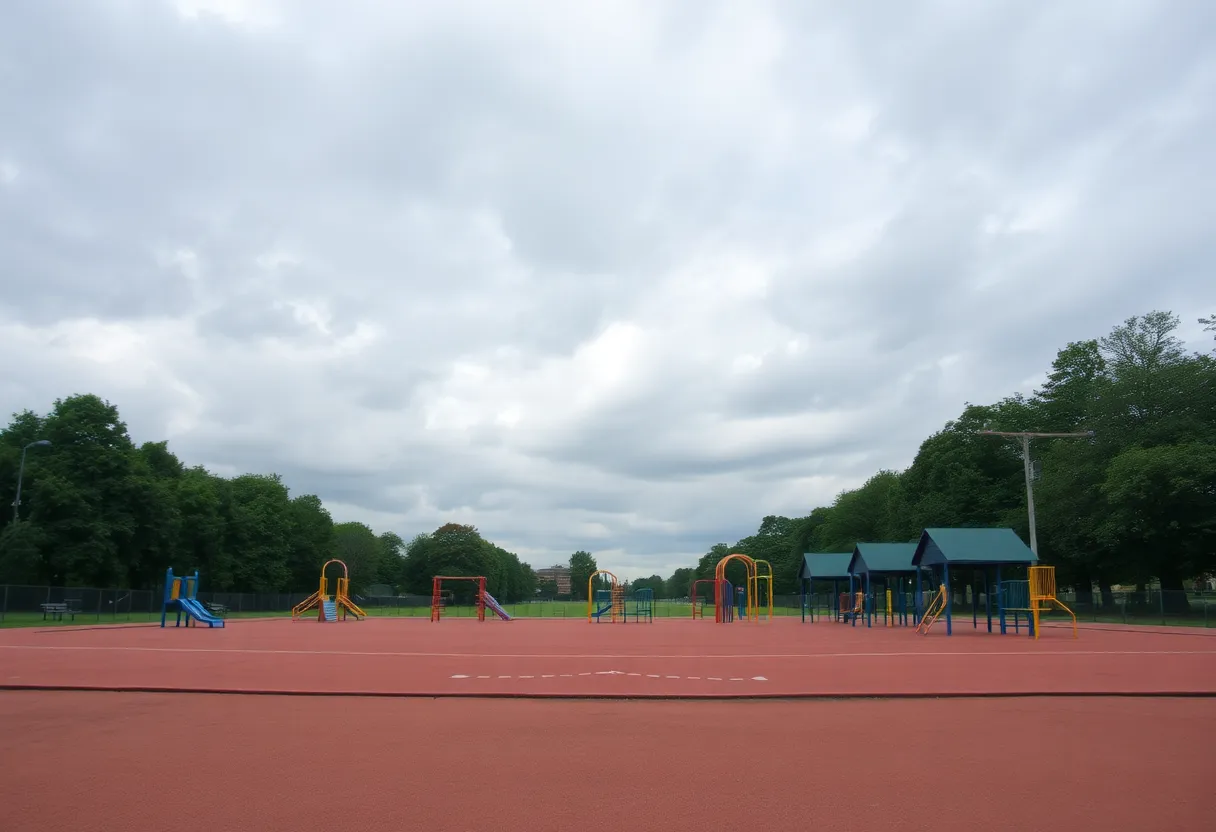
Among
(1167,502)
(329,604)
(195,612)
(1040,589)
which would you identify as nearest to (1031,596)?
(1040,589)

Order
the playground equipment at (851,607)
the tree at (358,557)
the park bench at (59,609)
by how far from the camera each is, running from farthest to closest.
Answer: the tree at (358,557) < the playground equipment at (851,607) < the park bench at (59,609)

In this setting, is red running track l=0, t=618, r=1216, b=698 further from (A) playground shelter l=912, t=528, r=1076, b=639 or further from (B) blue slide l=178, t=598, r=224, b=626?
(B) blue slide l=178, t=598, r=224, b=626

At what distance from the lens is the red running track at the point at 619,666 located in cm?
1389

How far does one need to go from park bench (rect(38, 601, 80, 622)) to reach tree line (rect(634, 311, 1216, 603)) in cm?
5004

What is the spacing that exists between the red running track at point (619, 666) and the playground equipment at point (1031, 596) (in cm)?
127

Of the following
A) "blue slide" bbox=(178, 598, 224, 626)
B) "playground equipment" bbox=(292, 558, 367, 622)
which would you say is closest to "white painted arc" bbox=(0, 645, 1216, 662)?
"blue slide" bbox=(178, 598, 224, 626)

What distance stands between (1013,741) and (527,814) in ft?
19.4

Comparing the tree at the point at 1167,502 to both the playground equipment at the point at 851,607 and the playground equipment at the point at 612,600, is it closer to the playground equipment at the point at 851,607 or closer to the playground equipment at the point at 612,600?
the playground equipment at the point at 851,607

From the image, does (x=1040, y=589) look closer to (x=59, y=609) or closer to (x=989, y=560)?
(x=989, y=560)

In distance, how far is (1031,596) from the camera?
28.9 meters

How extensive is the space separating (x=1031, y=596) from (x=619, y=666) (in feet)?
58.7

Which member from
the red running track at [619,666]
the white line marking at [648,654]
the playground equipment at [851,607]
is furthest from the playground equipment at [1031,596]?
the playground equipment at [851,607]

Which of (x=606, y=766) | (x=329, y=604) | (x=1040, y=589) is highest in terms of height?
(x=1040, y=589)

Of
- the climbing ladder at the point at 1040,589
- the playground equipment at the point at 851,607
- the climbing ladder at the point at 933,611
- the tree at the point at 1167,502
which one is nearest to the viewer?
the climbing ladder at the point at 1040,589
